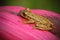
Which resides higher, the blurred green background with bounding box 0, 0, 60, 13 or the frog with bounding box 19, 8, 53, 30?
the blurred green background with bounding box 0, 0, 60, 13

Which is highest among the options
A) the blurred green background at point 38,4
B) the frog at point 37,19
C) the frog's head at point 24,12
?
the blurred green background at point 38,4

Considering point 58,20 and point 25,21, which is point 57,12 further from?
point 25,21

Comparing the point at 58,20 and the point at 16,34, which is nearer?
the point at 16,34

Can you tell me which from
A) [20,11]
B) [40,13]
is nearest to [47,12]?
[40,13]

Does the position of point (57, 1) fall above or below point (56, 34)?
above
